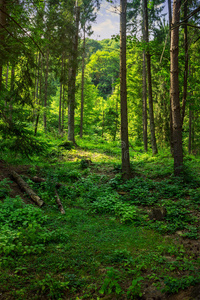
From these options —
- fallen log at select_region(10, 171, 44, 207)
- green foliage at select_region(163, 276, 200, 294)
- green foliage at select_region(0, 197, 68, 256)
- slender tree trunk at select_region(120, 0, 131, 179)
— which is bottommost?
green foliage at select_region(163, 276, 200, 294)

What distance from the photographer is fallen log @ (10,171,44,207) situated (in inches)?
253

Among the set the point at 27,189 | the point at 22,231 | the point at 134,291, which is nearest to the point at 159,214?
the point at 134,291

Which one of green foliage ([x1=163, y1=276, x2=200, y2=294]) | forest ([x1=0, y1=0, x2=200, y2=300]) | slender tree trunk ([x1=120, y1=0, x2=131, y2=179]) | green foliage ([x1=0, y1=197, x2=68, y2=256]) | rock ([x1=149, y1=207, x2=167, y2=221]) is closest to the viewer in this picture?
green foliage ([x1=163, y1=276, x2=200, y2=294])

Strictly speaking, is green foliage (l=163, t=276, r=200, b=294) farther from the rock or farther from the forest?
the rock

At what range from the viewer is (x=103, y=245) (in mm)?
4590

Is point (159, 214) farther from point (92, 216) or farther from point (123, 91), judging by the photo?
point (123, 91)

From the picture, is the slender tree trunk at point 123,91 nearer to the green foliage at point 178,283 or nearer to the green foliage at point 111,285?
the green foliage at point 111,285

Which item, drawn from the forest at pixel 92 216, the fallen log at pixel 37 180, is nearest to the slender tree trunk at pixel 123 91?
the forest at pixel 92 216

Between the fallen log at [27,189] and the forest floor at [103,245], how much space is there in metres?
0.17

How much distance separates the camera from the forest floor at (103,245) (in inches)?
124

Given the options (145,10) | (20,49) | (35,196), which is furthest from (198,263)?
(145,10)

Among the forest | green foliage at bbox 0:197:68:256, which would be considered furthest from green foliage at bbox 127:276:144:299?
green foliage at bbox 0:197:68:256

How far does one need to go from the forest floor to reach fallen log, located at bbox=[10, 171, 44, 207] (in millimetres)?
167

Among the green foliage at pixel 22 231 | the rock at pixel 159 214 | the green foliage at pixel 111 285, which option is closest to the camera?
the green foliage at pixel 111 285
